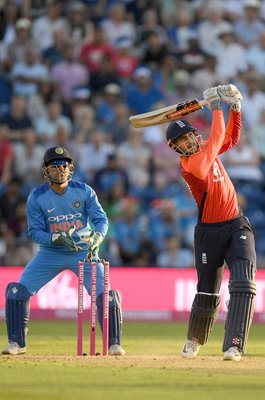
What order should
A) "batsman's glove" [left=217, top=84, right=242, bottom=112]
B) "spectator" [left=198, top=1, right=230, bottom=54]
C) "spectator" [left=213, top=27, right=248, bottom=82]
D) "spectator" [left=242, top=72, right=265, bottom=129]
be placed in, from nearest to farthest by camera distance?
"batsman's glove" [left=217, top=84, right=242, bottom=112] → "spectator" [left=242, top=72, right=265, bottom=129] → "spectator" [left=213, top=27, right=248, bottom=82] → "spectator" [left=198, top=1, right=230, bottom=54]

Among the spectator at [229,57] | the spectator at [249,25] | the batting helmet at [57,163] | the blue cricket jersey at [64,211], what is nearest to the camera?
the batting helmet at [57,163]

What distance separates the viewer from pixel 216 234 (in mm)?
9000

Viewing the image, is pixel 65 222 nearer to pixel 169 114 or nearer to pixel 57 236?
pixel 57 236

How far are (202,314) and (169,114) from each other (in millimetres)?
1728

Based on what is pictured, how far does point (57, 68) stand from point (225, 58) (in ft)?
9.20

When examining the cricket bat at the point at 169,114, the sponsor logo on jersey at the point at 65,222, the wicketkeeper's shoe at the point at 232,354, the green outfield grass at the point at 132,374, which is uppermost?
the cricket bat at the point at 169,114

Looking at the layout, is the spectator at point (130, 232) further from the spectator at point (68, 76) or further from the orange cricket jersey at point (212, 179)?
the orange cricket jersey at point (212, 179)

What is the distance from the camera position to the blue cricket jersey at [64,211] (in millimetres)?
9406

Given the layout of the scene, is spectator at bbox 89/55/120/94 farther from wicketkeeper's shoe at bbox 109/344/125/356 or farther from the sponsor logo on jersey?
wicketkeeper's shoe at bbox 109/344/125/356

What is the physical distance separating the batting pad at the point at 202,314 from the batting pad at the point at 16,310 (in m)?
1.43

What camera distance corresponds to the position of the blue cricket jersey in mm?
9406

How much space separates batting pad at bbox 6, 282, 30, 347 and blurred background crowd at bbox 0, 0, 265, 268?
5.36 m

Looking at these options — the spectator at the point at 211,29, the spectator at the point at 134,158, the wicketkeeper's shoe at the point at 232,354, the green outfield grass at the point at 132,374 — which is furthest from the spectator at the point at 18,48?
the wicketkeeper's shoe at the point at 232,354

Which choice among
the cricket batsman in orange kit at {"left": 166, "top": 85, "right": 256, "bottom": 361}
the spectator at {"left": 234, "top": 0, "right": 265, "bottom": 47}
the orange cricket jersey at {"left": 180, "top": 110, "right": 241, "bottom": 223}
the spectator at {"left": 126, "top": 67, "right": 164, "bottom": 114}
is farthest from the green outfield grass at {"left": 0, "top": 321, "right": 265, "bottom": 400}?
the spectator at {"left": 234, "top": 0, "right": 265, "bottom": 47}
